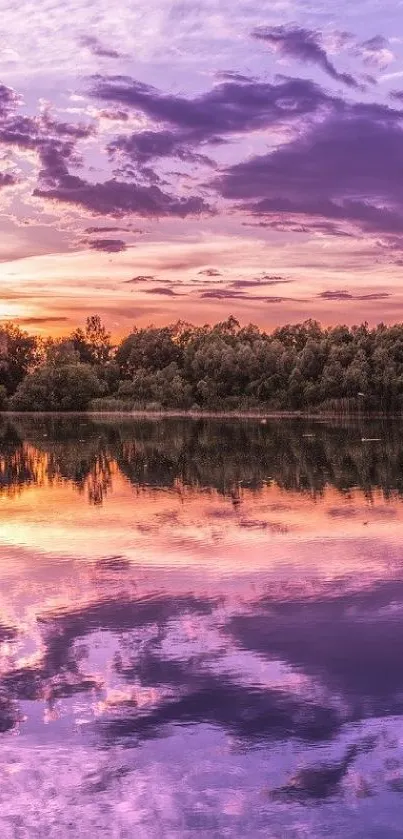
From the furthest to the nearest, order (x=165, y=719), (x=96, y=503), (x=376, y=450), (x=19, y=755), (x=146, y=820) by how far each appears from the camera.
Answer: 1. (x=376, y=450)
2. (x=96, y=503)
3. (x=165, y=719)
4. (x=19, y=755)
5. (x=146, y=820)

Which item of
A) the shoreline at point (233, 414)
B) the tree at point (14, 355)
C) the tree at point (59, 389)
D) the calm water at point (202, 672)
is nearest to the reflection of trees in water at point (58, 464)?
the calm water at point (202, 672)

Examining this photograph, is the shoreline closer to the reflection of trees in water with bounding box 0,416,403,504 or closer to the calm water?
the reflection of trees in water with bounding box 0,416,403,504

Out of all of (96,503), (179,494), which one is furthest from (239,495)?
(96,503)

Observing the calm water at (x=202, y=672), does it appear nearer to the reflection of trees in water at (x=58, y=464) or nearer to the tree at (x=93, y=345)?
the reflection of trees in water at (x=58, y=464)

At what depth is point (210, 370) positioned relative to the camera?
12281 centimetres

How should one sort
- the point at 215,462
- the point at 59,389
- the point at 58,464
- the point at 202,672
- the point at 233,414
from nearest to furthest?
1. the point at 202,672
2. the point at 215,462
3. the point at 58,464
4. the point at 233,414
5. the point at 59,389

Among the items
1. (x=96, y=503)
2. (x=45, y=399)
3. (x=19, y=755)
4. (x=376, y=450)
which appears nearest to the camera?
(x=19, y=755)

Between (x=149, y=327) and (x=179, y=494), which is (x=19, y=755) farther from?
(x=149, y=327)

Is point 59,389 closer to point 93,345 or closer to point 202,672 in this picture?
point 93,345

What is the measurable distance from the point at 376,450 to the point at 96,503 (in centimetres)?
Answer: 2073

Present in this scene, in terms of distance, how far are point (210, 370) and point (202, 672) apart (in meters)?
113

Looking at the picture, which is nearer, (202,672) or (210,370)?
(202,672)

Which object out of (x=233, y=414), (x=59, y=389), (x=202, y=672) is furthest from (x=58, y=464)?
(x=59, y=389)

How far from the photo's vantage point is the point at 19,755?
8.39 meters
